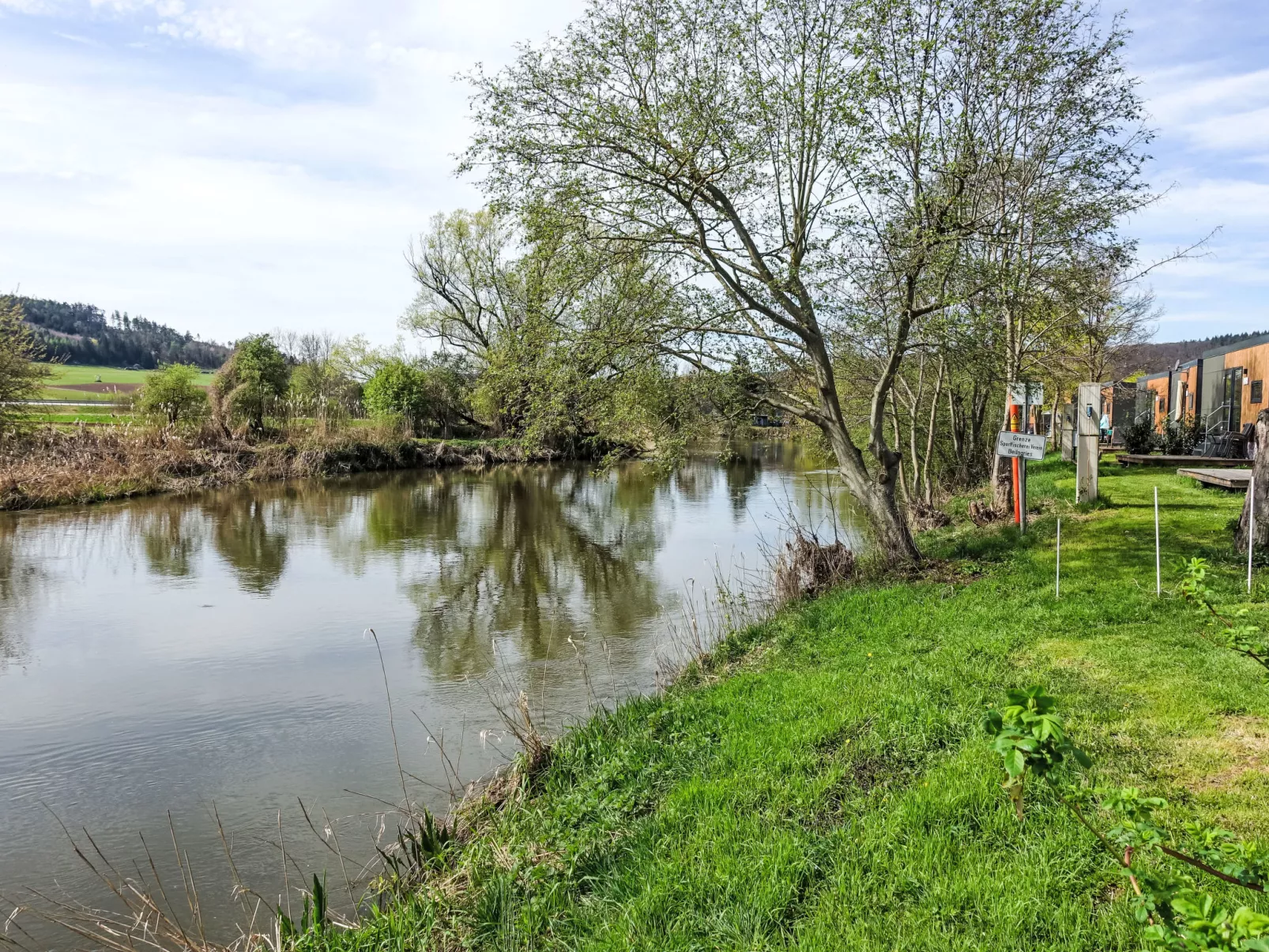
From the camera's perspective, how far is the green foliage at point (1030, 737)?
187 centimetres

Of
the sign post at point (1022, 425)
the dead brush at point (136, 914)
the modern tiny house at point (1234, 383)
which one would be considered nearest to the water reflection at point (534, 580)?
the dead brush at point (136, 914)

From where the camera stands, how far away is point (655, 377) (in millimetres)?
11125

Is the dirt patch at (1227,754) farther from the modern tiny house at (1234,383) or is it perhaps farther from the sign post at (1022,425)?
the modern tiny house at (1234,383)

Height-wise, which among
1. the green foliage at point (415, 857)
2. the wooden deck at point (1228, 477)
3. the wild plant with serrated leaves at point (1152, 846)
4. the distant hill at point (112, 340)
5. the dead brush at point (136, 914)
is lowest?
the dead brush at point (136, 914)

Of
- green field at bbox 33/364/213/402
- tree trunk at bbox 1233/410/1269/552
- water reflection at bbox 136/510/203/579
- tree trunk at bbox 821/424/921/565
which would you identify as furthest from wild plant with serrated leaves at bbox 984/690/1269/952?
green field at bbox 33/364/213/402

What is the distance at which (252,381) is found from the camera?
33.4 meters

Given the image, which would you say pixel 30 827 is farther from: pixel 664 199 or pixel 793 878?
pixel 664 199

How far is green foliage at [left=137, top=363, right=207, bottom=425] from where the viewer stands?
29.8 m

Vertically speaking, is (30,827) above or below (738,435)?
below

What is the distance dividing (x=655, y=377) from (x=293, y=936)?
7967mm

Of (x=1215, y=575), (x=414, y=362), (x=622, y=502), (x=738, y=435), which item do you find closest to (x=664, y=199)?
(x=738, y=435)

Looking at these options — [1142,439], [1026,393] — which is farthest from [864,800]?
[1142,439]

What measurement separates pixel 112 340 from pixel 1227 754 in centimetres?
10938

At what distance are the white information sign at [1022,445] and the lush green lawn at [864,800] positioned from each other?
2.95m
